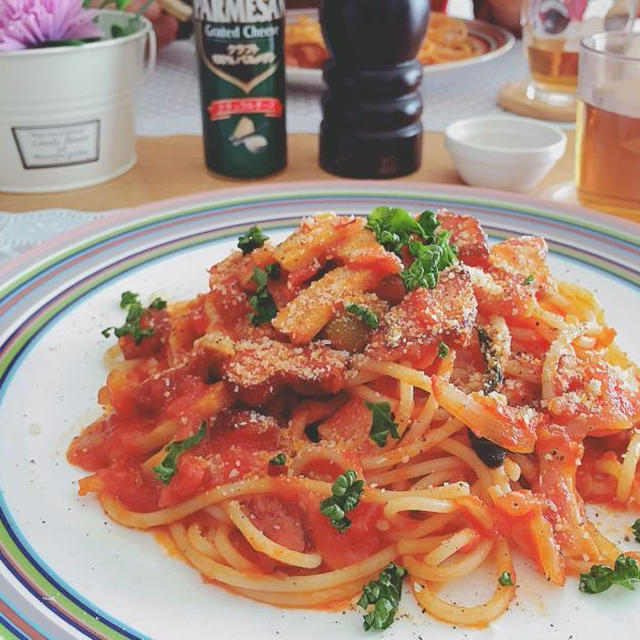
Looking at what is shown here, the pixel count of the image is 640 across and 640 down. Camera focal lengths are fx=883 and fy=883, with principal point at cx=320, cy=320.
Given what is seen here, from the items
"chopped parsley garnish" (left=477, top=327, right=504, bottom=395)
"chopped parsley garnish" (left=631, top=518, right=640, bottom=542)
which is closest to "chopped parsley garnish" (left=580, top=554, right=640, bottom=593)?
"chopped parsley garnish" (left=631, top=518, right=640, bottom=542)

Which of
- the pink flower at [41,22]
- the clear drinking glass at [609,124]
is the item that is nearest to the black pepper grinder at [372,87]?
the clear drinking glass at [609,124]

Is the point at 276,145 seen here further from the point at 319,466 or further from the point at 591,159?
the point at 319,466

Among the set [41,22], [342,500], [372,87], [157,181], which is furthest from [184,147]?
Result: [342,500]

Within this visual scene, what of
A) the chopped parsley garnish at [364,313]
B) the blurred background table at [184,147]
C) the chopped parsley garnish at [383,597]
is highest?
the chopped parsley garnish at [364,313]

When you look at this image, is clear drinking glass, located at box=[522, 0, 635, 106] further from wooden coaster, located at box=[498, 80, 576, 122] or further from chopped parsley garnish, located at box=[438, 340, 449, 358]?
chopped parsley garnish, located at box=[438, 340, 449, 358]

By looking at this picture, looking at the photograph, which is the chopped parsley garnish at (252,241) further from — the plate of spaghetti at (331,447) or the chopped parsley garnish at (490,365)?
the chopped parsley garnish at (490,365)
